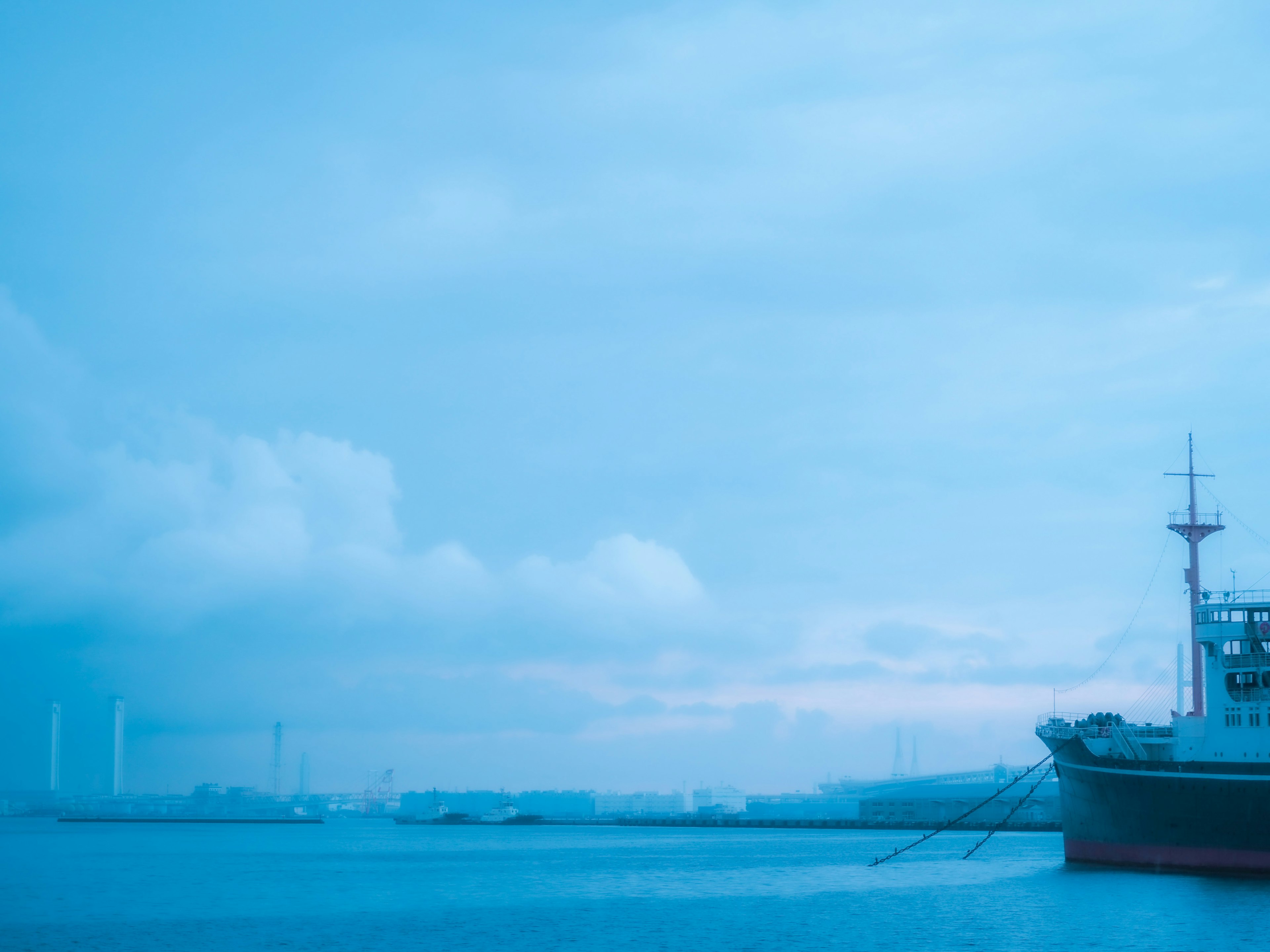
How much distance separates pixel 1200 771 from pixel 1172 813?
2541 millimetres

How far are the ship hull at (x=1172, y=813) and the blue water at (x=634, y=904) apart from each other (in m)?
0.89

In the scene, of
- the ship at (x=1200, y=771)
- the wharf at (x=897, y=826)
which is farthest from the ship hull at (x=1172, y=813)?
the wharf at (x=897, y=826)

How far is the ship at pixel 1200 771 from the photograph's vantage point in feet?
161

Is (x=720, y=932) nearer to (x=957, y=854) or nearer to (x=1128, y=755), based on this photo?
(x=1128, y=755)

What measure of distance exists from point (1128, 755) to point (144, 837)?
510 feet

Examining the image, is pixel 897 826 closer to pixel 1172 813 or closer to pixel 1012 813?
pixel 1012 813

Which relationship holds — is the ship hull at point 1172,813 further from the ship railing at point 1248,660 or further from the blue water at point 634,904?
the ship railing at point 1248,660

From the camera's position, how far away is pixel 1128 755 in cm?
5484

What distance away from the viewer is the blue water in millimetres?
42812

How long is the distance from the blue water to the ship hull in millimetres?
895

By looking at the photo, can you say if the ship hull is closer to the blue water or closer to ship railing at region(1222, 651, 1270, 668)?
the blue water

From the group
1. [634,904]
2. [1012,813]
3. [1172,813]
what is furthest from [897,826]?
[1172,813]

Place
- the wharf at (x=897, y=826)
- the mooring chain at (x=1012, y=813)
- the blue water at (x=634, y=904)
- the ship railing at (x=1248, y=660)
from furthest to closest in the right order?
the wharf at (x=897, y=826) → the mooring chain at (x=1012, y=813) → the ship railing at (x=1248, y=660) → the blue water at (x=634, y=904)

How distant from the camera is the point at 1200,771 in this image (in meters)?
50.4
